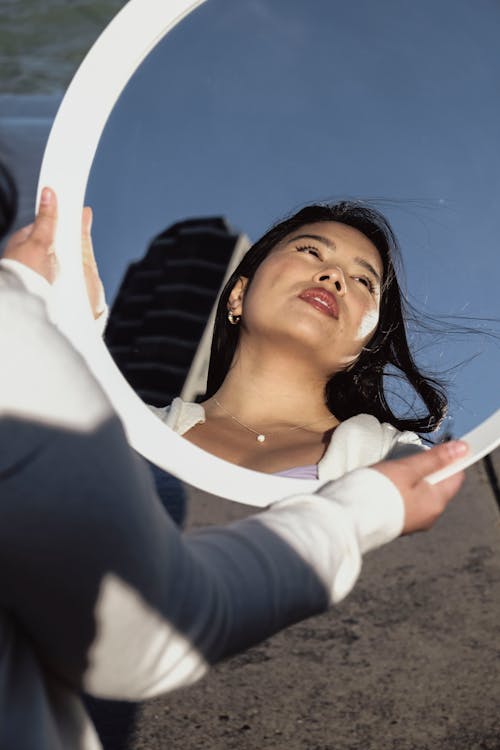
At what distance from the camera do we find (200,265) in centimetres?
147

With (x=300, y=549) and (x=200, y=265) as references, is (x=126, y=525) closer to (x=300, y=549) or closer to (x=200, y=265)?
(x=300, y=549)

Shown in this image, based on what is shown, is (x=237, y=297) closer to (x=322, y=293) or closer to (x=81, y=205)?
(x=322, y=293)

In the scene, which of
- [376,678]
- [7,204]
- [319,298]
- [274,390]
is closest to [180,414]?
[274,390]

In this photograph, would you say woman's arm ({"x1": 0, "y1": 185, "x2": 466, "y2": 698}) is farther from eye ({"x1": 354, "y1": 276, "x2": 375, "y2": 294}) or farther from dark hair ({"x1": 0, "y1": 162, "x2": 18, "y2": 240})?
eye ({"x1": 354, "y1": 276, "x2": 375, "y2": 294})

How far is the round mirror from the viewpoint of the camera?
1.38m

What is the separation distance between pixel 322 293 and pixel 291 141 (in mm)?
188

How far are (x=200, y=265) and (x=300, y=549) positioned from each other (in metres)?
0.63

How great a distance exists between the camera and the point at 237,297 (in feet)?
4.75

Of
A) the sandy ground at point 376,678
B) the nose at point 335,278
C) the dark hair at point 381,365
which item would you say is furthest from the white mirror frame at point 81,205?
the sandy ground at point 376,678

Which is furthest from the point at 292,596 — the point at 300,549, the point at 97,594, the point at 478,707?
the point at 478,707

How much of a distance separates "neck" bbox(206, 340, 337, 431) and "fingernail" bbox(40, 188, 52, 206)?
0.30 metres

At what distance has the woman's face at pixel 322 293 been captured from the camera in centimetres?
138

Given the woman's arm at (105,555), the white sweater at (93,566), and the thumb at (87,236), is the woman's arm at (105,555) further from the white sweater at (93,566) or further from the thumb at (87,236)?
the thumb at (87,236)

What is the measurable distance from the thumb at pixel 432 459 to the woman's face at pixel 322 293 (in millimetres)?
190
